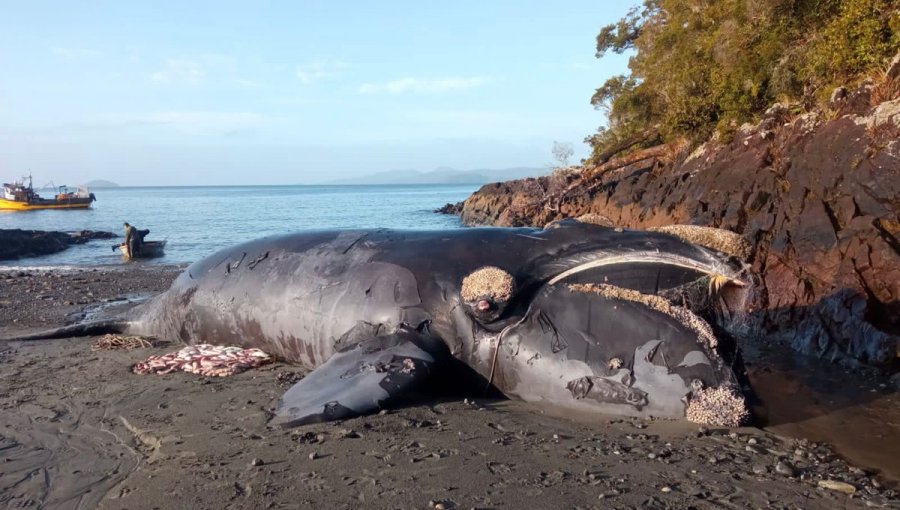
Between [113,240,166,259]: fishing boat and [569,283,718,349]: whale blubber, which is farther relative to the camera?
[113,240,166,259]: fishing boat

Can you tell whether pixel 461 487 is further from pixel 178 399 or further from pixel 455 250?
pixel 178 399

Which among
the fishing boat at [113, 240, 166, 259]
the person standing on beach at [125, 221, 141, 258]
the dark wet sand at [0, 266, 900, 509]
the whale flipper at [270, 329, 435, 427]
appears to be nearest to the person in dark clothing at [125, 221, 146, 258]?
the person standing on beach at [125, 221, 141, 258]

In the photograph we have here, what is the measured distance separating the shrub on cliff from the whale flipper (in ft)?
36.8

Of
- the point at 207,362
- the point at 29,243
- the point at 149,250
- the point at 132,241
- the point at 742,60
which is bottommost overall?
the point at 29,243

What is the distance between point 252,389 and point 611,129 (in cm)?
2408

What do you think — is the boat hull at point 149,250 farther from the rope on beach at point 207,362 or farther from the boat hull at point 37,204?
the boat hull at point 37,204

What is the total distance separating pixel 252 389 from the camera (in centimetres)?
596

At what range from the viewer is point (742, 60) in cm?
1730

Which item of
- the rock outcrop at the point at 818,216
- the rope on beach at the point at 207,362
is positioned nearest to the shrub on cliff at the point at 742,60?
the rock outcrop at the point at 818,216

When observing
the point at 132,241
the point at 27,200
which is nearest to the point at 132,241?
the point at 132,241

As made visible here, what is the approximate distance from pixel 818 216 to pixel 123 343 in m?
9.78

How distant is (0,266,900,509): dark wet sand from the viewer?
3.61 metres

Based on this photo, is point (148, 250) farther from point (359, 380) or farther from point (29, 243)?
point (359, 380)

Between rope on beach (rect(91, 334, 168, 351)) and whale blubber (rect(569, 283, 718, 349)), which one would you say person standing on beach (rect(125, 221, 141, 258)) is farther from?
whale blubber (rect(569, 283, 718, 349))
